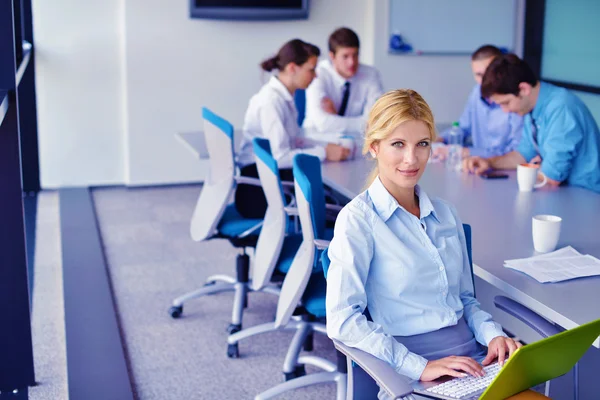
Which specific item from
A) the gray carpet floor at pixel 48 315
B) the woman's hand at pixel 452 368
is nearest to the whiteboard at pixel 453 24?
the gray carpet floor at pixel 48 315

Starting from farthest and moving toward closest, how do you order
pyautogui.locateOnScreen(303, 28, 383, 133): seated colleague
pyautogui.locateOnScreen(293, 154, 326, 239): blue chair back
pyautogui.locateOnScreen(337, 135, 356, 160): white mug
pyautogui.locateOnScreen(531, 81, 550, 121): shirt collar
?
pyautogui.locateOnScreen(303, 28, 383, 133): seated colleague
pyautogui.locateOnScreen(337, 135, 356, 160): white mug
pyautogui.locateOnScreen(531, 81, 550, 121): shirt collar
pyautogui.locateOnScreen(293, 154, 326, 239): blue chair back

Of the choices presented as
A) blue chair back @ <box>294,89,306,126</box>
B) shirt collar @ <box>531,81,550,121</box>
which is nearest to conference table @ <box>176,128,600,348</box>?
shirt collar @ <box>531,81,550,121</box>

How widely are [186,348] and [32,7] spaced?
3859 millimetres

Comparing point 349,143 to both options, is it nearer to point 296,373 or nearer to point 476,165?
point 476,165

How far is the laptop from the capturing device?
169 centimetres

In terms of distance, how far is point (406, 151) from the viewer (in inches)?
84.4

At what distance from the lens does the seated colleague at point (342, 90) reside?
484cm

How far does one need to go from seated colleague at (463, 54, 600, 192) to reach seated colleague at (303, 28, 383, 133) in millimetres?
1396

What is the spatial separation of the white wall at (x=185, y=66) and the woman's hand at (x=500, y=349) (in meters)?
5.16

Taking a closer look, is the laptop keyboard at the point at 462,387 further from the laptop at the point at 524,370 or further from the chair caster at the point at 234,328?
the chair caster at the point at 234,328

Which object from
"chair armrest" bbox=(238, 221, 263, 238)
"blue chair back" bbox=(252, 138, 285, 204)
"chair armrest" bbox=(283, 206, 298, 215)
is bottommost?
"chair armrest" bbox=(238, 221, 263, 238)

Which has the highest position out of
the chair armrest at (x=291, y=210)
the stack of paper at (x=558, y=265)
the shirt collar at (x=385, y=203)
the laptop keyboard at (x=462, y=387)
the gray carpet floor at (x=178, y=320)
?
the shirt collar at (x=385, y=203)

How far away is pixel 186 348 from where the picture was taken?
3744 millimetres

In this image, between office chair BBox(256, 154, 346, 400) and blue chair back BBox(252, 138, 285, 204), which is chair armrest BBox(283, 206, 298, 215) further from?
office chair BBox(256, 154, 346, 400)
